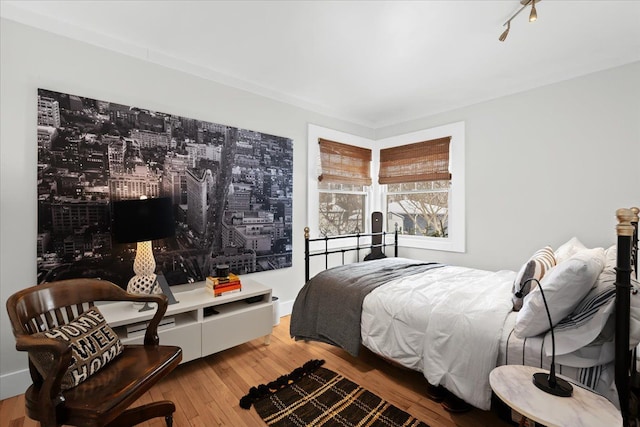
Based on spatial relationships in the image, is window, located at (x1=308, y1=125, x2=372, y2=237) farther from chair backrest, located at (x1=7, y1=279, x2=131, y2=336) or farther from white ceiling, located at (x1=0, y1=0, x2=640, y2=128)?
chair backrest, located at (x1=7, y1=279, x2=131, y2=336)

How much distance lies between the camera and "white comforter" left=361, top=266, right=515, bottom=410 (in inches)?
63.4

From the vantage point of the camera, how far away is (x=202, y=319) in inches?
90.3

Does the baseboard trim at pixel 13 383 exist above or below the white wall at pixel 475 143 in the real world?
below

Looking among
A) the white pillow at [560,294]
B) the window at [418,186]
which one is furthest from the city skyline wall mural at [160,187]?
the white pillow at [560,294]

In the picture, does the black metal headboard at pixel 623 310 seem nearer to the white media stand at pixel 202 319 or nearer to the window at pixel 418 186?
the white media stand at pixel 202 319

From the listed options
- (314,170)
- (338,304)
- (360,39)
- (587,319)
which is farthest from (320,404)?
(360,39)

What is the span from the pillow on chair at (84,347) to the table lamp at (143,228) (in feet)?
1.63

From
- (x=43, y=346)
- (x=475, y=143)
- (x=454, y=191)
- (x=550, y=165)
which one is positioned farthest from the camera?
(x=454, y=191)

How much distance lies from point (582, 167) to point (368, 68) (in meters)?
2.20

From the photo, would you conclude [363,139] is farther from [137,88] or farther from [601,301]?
[601,301]

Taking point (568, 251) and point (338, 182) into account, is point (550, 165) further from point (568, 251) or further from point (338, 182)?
point (338, 182)

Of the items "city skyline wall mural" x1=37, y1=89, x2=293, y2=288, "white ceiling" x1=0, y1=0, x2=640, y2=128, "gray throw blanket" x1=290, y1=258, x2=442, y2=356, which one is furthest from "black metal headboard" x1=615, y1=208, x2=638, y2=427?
"city skyline wall mural" x1=37, y1=89, x2=293, y2=288

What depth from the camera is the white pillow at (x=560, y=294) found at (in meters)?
1.38

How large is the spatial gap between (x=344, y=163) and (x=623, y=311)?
3231 millimetres
